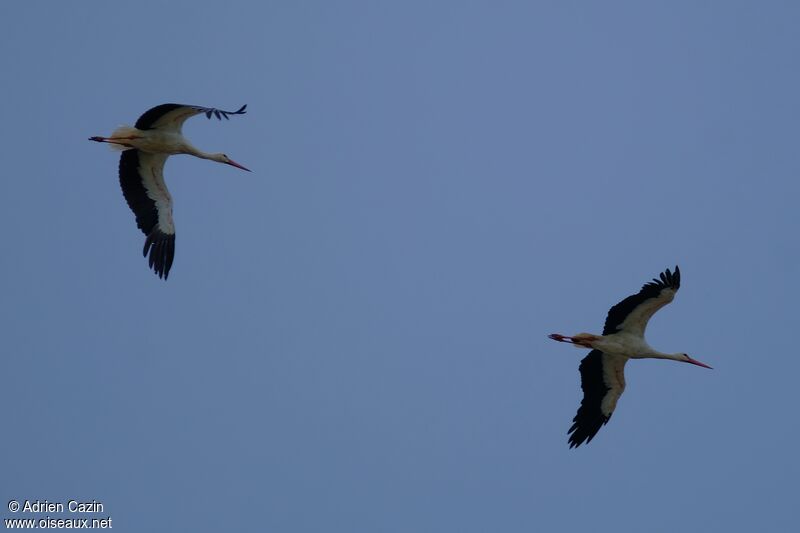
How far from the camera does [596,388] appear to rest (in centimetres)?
1599

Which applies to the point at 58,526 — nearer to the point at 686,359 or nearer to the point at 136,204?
the point at 136,204

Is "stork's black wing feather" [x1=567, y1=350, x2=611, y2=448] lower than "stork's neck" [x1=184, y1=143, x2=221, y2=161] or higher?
lower

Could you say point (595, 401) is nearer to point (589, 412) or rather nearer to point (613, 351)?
point (589, 412)

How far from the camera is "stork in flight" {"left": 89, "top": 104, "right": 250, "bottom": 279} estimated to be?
15.4m

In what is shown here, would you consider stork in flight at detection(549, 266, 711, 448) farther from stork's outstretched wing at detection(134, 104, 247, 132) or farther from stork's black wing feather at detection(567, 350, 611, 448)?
stork's outstretched wing at detection(134, 104, 247, 132)

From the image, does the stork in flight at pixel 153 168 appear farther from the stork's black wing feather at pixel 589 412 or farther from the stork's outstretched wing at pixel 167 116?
the stork's black wing feather at pixel 589 412

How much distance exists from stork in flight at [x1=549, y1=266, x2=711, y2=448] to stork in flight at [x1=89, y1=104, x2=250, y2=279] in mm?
4928

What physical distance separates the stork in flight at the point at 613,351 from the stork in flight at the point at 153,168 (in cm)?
493

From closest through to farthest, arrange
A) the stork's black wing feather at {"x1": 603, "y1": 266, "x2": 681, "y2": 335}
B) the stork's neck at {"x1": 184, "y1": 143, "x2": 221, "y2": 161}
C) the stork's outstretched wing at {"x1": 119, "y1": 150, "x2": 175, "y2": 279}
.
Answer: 1. the stork's black wing feather at {"x1": 603, "y1": 266, "x2": 681, "y2": 335}
2. the stork's neck at {"x1": 184, "y1": 143, "x2": 221, "y2": 161}
3. the stork's outstretched wing at {"x1": 119, "y1": 150, "x2": 175, "y2": 279}

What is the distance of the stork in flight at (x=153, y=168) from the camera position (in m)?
15.4

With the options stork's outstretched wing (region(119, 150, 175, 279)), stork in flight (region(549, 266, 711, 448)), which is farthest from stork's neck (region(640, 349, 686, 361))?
stork's outstretched wing (region(119, 150, 175, 279))

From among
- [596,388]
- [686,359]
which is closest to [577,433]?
[596,388]

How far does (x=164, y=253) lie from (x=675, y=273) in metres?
6.25

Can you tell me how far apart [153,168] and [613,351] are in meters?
6.01
